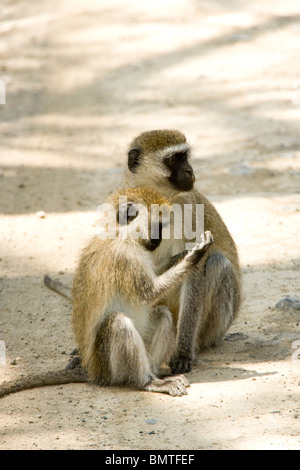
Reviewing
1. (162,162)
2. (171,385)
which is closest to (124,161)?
(162,162)

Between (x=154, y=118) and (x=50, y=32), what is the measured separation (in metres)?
4.87

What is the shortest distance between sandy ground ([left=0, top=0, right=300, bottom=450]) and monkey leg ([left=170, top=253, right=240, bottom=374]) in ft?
0.54

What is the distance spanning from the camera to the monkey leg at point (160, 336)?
5.36 meters

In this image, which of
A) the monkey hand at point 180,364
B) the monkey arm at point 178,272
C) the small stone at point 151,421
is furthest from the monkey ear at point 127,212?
the small stone at point 151,421

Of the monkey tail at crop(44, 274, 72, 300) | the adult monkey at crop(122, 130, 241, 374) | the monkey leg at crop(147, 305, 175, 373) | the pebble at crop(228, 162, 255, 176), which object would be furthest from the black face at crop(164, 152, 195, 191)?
the pebble at crop(228, 162, 255, 176)

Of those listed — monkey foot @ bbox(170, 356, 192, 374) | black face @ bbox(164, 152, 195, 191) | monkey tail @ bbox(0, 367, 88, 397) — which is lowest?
monkey tail @ bbox(0, 367, 88, 397)

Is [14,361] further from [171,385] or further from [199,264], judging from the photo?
[199,264]

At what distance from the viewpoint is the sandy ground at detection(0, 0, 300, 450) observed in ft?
15.0

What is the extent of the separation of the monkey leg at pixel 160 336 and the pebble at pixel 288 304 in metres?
1.21

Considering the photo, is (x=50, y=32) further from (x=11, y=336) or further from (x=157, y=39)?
(x=11, y=336)

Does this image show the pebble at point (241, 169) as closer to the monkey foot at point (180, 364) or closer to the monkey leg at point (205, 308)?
the monkey leg at point (205, 308)

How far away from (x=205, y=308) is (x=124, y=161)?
15.0 ft

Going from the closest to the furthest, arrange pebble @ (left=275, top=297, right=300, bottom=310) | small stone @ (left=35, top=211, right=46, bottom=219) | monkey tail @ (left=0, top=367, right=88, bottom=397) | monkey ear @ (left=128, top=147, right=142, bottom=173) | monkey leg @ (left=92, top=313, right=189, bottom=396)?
monkey leg @ (left=92, top=313, right=189, bottom=396) < monkey tail @ (left=0, top=367, right=88, bottom=397) < monkey ear @ (left=128, top=147, right=142, bottom=173) < pebble @ (left=275, top=297, right=300, bottom=310) < small stone @ (left=35, top=211, right=46, bottom=219)

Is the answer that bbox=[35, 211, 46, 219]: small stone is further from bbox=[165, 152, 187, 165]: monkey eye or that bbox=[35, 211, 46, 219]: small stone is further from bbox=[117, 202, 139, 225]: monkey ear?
bbox=[117, 202, 139, 225]: monkey ear
